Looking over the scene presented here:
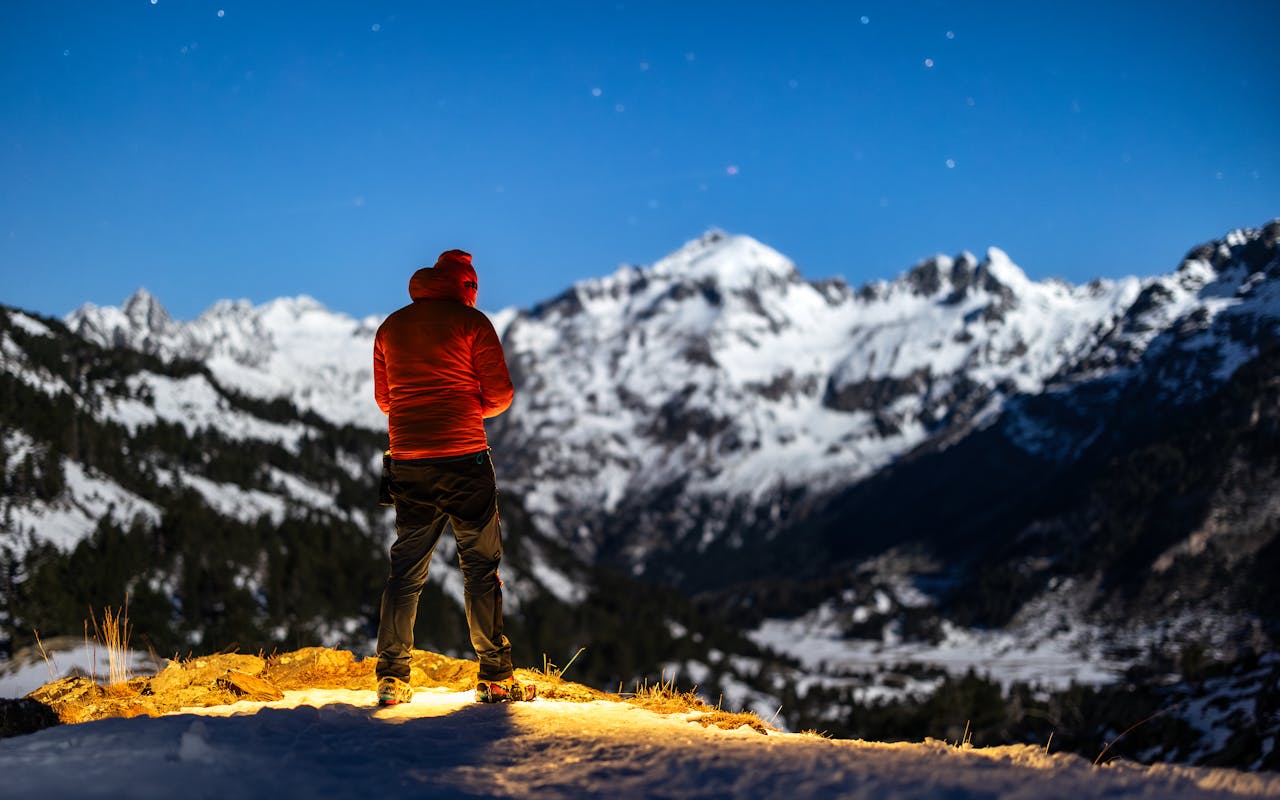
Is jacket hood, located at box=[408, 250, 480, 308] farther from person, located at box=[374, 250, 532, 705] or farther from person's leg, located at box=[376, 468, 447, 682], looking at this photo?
person's leg, located at box=[376, 468, 447, 682]

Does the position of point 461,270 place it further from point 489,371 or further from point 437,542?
point 437,542

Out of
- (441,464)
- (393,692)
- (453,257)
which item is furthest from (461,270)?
(393,692)

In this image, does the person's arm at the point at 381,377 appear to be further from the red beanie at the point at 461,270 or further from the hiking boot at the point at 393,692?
the hiking boot at the point at 393,692

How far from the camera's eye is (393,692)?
8.84 m

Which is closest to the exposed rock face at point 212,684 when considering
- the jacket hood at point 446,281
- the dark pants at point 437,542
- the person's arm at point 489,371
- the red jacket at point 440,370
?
the dark pants at point 437,542

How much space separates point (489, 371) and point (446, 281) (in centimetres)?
103

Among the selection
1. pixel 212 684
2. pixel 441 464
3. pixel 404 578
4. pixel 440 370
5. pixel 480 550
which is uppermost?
pixel 440 370

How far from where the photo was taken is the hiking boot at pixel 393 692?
8.74 meters

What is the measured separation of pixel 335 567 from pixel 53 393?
40826 millimetres

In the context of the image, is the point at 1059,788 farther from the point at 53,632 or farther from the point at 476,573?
the point at 53,632

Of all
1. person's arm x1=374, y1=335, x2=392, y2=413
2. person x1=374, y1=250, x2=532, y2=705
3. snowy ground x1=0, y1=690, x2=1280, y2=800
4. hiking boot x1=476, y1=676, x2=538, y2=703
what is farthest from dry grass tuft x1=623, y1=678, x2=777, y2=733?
person's arm x1=374, y1=335, x2=392, y2=413

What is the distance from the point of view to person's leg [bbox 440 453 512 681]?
8891 mm

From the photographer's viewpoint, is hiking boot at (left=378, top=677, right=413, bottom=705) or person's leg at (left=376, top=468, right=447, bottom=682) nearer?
hiking boot at (left=378, top=677, right=413, bottom=705)

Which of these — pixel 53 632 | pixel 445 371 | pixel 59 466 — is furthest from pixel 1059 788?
pixel 59 466
